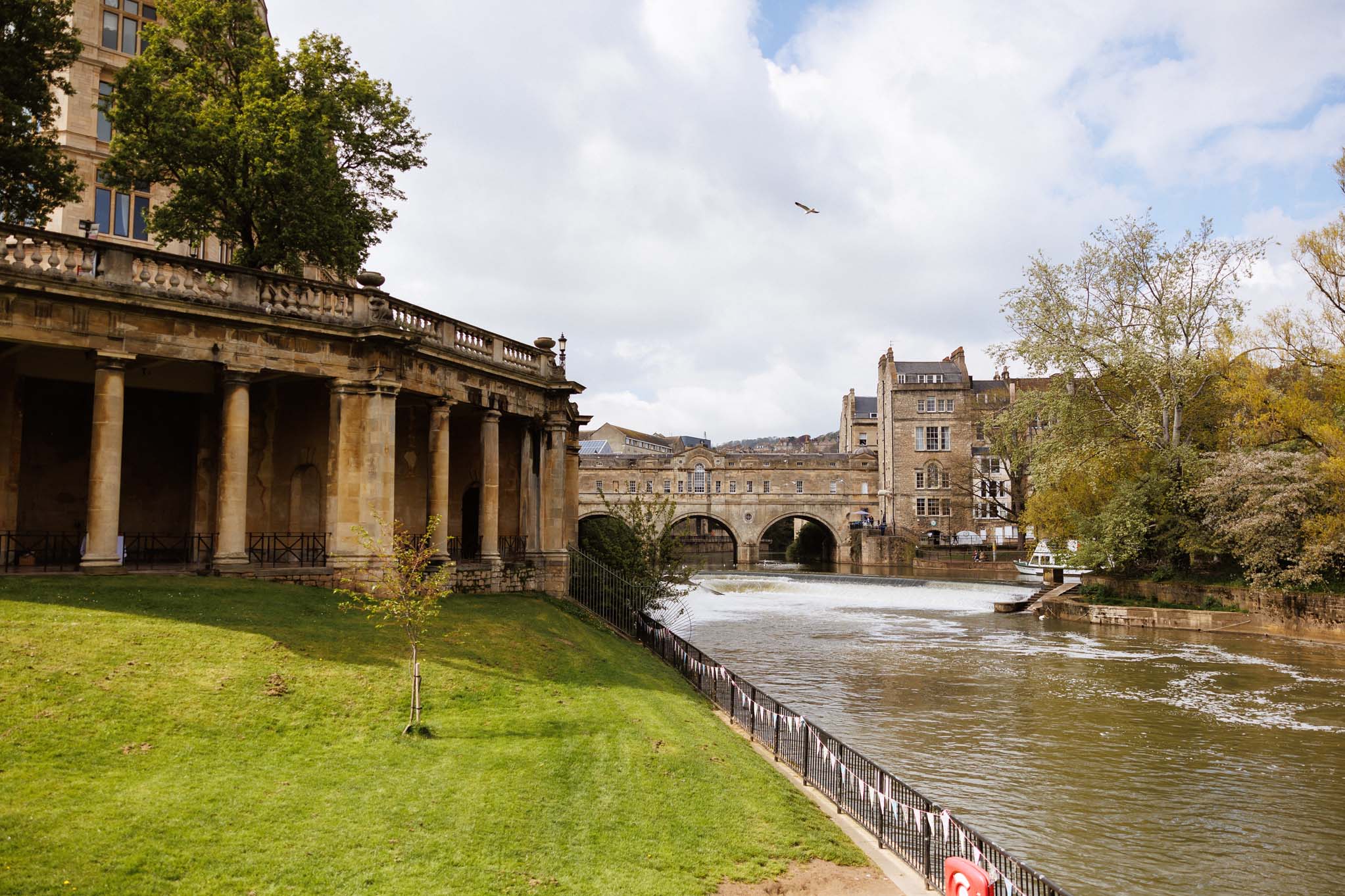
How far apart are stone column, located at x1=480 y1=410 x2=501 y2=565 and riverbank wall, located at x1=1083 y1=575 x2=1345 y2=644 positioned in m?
29.4

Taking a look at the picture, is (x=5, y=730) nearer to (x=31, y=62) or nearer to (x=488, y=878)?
(x=488, y=878)

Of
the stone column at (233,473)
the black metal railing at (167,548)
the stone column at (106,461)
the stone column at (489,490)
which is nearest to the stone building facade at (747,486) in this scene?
the stone column at (489,490)

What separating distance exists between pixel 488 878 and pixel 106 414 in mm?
12634

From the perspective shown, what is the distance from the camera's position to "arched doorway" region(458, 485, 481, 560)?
26.8 m

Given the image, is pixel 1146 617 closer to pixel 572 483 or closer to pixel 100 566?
pixel 572 483

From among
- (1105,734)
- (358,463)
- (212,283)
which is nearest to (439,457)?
(358,463)

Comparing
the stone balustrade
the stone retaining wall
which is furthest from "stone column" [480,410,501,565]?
the stone retaining wall

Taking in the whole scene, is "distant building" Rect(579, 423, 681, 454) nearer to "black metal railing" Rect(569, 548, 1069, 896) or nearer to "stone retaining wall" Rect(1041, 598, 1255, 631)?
"stone retaining wall" Rect(1041, 598, 1255, 631)

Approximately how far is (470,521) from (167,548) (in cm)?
884

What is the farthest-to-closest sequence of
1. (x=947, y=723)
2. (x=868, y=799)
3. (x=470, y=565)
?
(x=470, y=565), (x=947, y=723), (x=868, y=799)

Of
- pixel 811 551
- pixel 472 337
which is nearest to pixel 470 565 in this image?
pixel 472 337

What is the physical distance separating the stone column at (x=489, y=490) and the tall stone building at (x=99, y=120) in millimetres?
14310

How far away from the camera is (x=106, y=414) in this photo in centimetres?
1585

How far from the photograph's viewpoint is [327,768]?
32.6ft
